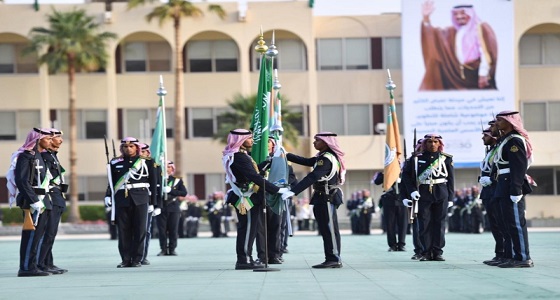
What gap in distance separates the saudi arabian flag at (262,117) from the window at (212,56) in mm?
37994

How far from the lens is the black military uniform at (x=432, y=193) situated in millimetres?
19000

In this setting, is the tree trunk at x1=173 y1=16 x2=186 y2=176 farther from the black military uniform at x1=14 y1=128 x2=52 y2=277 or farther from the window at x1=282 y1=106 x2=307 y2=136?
the black military uniform at x1=14 y1=128 x2=52 y2=277

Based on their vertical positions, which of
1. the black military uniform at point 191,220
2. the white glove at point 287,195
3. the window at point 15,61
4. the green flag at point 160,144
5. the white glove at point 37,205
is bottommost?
the black military uniform at point 191,220

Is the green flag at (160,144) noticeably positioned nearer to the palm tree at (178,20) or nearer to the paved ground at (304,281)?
the paved ground at (304,281)

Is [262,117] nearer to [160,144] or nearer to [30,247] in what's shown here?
[30,247]

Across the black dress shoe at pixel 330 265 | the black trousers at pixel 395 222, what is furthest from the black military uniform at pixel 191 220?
the black dress shoe at pixel 330 265

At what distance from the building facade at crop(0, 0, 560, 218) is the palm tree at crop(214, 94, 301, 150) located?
1.65 meters

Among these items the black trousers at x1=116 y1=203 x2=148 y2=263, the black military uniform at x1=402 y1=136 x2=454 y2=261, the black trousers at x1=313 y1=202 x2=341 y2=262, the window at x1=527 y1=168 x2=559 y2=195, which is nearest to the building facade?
the window at x1=527 y1=168 x2=559 y2=195

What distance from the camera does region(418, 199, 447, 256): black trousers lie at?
18969 mm

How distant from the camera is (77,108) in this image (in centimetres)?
5553

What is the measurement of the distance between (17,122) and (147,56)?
7132 mm

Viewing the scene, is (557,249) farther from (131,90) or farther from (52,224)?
(131,90)

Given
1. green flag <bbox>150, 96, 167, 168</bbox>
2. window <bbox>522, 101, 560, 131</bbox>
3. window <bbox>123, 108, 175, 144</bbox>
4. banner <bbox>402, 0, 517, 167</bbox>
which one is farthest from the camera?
Result: window <bbox>522, 101, 560, 131</bbox>

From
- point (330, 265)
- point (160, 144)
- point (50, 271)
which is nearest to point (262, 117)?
point (330, 265)
